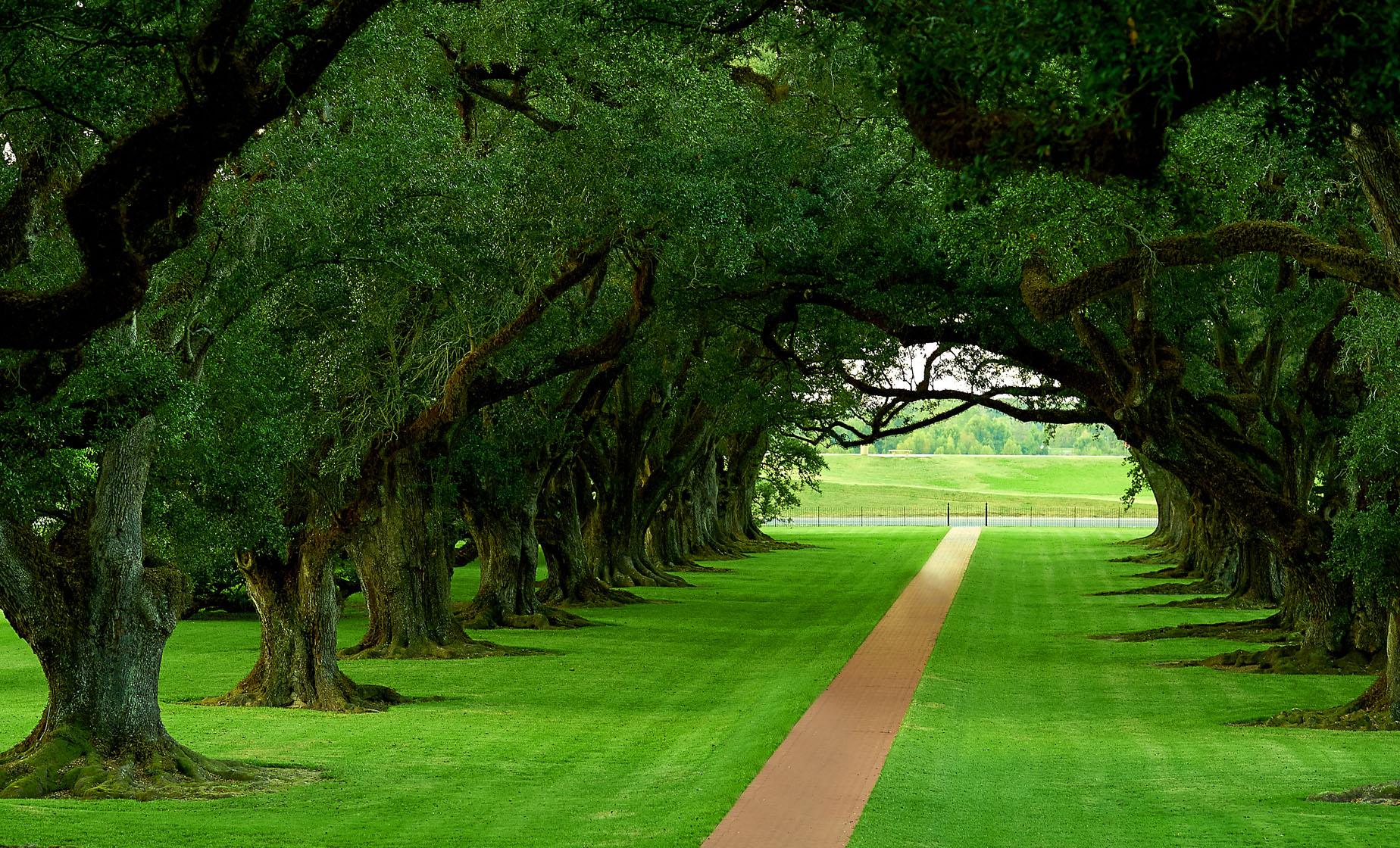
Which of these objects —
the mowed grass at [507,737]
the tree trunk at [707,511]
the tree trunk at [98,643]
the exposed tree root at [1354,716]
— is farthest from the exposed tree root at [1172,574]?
the tree trunk at [98,643]

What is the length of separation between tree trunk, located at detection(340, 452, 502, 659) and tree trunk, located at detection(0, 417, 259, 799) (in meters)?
10.5

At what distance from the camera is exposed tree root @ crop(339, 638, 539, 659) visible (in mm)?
27297

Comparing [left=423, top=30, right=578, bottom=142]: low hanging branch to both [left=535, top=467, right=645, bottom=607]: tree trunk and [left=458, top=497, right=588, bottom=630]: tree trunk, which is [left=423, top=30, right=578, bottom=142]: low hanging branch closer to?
[left=458, top=497, right=588, bottom=630]: tree trunk

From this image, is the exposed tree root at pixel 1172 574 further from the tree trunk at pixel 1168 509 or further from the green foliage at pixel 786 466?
the green foliage at pixel 786 466

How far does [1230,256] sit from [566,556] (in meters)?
26.6

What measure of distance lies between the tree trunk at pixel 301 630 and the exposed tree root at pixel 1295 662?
14388mm

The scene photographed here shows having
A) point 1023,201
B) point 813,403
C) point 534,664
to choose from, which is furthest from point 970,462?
point 1023,201

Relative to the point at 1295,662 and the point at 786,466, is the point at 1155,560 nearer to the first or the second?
the point at 786,466

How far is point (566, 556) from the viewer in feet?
126

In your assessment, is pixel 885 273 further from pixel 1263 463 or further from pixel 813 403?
pixel 813 403

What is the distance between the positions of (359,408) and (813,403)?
1779 centimetres

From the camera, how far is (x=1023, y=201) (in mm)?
15031

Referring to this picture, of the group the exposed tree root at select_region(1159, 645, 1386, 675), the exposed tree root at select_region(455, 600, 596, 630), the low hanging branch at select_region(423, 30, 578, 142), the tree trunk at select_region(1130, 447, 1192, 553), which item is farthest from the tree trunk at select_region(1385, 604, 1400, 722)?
the tree trunk at select_region(1130, 447, 1192, 553)

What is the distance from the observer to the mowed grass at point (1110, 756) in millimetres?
12016
